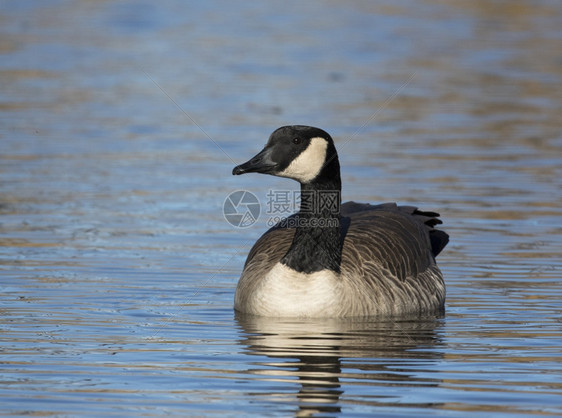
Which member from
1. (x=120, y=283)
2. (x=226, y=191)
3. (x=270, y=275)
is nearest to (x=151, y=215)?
(x=226, y=191)

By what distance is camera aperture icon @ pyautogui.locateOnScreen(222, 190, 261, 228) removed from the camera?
16609 mm

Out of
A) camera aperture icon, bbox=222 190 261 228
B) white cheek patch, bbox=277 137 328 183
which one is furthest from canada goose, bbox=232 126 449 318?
camera aperture icon, bbox=222 190 261 228

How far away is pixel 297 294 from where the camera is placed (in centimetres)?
1134

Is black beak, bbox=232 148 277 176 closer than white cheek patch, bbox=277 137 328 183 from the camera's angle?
Yes

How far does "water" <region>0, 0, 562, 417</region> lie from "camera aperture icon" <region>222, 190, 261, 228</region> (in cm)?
20

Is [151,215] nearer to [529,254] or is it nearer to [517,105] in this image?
[529,254]

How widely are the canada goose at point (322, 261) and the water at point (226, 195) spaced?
27 centimetres

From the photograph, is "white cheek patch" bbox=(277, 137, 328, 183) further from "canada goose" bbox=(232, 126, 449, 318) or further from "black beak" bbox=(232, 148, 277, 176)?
"black beak" bbox=(232, 148, 277, 176)

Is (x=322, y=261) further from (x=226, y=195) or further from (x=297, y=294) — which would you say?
(x=226, y=195)

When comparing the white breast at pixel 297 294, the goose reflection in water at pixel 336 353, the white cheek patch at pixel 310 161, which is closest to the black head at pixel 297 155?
the white cheek patch at pixel 310 161

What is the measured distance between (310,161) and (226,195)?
6.36 meters

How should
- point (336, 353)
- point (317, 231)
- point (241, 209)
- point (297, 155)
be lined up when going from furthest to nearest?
point (241, 209) < point (317, 231) < point (297, 155) < point (336, 353)

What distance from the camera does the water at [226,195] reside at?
896 cm

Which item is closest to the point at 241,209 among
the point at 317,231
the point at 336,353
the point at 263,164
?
the point at 317,231
